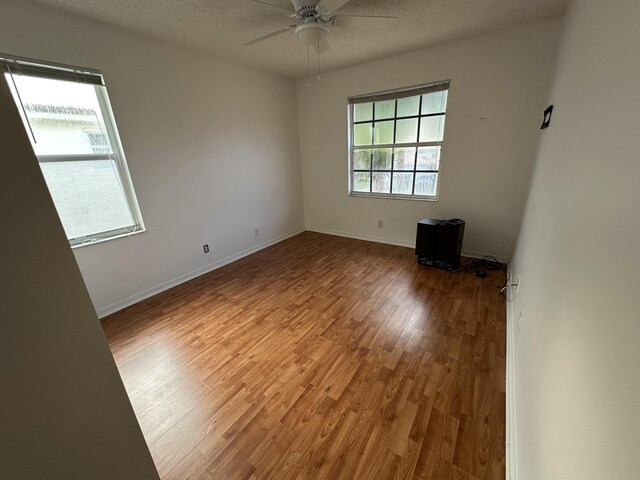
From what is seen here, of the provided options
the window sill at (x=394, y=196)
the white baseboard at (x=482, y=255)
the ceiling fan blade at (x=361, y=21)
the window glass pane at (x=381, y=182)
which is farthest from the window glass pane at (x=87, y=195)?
the white baseboard at (x=482, y=255)

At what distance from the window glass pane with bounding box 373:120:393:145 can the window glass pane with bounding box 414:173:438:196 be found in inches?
27.3

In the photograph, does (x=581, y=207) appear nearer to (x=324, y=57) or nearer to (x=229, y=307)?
(x=229, y=307)

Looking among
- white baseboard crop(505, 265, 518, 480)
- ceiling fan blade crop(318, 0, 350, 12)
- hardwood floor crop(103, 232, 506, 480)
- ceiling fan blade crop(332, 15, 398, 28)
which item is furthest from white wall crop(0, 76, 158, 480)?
ceiling fan blade crop(332, 15, 398, 28)

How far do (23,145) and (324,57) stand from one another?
3.48 m

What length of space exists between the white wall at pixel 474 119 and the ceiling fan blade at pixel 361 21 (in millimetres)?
1023

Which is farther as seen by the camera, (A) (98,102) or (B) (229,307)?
(B) (229,307)

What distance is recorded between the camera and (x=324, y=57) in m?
3.25

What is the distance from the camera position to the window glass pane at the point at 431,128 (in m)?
3.29

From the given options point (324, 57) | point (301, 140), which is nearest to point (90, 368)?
point (324, 57)

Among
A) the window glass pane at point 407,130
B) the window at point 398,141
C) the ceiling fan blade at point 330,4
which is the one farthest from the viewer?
the window glass pane at point 407,130

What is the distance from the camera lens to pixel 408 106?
3.44m

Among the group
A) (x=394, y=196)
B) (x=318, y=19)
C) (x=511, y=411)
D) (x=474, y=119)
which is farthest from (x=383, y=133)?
(x=511, y=411)

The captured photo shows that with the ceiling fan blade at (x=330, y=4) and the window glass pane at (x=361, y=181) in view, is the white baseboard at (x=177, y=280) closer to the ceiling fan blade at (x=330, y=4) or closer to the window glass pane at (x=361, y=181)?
the window glass pane at (x=361, y=181)

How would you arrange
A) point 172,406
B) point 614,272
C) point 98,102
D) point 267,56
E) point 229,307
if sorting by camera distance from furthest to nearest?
1. point 267,56
2. point 229,307
3. point 98,102
4. point 172,406
5. point 614,272
